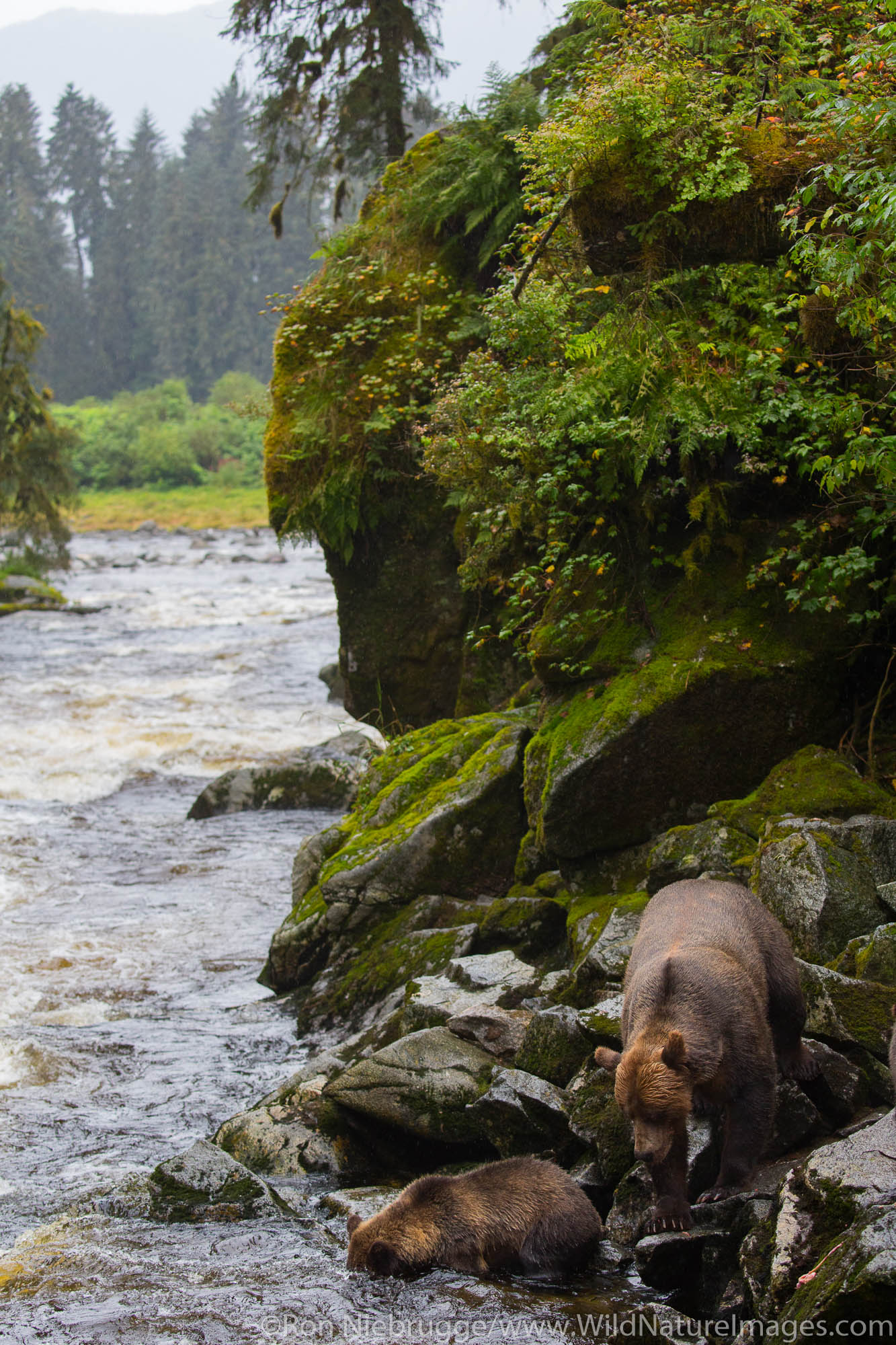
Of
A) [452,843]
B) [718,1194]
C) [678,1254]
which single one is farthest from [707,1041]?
[452,843]

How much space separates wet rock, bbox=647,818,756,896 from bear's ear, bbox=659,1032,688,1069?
7.13ft

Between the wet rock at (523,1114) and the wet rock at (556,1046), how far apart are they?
12 centimetres

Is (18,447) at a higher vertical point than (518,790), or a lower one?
higher

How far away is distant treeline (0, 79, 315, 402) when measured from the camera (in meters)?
87.2

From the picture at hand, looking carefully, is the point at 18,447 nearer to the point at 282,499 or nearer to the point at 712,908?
the point at 282,499

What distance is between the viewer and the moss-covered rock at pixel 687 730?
732cm

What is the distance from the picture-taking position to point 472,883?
8594mm

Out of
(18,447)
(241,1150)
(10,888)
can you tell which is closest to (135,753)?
(10,888)

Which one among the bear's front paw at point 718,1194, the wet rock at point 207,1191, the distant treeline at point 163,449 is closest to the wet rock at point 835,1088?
the bear's front paw at point 718,1194

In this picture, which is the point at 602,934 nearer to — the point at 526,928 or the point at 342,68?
the point at 526,928

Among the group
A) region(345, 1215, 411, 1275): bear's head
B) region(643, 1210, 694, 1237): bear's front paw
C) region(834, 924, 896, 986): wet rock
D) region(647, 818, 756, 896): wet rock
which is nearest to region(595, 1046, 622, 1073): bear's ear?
region(643, 1210, 694, 1237): bear's front paw

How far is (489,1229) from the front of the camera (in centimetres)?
477

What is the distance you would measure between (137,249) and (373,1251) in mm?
101903

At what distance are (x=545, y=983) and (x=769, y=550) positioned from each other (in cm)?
346
